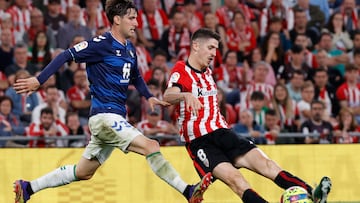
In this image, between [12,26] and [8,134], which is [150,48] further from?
[8,134]

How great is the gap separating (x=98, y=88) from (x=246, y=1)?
8.60 metres

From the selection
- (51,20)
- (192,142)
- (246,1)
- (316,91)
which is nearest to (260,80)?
(316,91)

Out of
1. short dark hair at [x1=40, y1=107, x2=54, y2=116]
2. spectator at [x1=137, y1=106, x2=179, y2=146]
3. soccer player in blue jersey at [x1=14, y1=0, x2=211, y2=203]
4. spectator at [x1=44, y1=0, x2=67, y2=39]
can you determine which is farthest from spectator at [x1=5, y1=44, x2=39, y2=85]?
soccer player in blue jersey at [x1=14, y1=0, x2=211, y2=203]

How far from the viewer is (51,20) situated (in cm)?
1780

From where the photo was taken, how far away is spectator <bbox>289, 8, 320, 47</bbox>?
18.6m

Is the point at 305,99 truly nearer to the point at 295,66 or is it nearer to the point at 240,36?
the point at 295,66

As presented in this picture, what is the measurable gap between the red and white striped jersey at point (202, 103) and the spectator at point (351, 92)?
21.9 feet

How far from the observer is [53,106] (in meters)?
16.1

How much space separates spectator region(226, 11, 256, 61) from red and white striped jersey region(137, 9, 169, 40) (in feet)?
3.66

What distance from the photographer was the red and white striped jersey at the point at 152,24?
18.2 metres

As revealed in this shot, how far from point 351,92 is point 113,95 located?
735 centimetres

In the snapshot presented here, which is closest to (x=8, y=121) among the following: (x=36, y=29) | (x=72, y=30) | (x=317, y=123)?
(x=36, y=29)

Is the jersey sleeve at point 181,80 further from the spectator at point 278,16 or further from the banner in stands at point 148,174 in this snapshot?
the spectator at point 278,16

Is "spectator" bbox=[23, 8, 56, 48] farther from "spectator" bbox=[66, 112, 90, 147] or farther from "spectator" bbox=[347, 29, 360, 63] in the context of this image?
"spectator" bbox=[347, 29, 360, 63]
